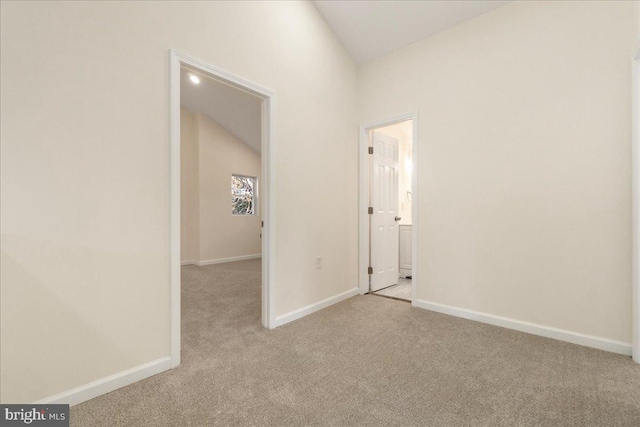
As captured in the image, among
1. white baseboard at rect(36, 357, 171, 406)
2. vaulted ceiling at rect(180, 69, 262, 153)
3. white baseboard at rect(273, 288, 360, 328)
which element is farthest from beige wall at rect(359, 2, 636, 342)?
vaulted ceiling at rect(180, 69, 262, 153)

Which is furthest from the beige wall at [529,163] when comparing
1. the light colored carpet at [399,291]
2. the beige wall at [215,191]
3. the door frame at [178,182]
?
the beige wall at [215,191]

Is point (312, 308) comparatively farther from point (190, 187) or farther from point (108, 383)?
point (190, 187)

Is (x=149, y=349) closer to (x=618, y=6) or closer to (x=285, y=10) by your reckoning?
(x=285, y=10)

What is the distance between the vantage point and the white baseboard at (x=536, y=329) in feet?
7.02

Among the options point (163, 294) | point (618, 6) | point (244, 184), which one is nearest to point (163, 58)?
point (163, 294)

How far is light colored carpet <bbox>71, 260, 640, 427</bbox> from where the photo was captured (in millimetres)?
1456

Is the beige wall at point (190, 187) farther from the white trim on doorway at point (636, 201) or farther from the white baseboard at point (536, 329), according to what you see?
the white trim on doorway at point (636, 201)

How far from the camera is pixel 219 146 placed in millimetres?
6188

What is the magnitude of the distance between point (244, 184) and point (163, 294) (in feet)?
16.8

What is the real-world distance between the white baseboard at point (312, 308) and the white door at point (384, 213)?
0.44m

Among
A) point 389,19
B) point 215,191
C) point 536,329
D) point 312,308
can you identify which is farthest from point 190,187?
point 536,329

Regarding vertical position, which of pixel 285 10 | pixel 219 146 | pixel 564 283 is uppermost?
pixel 285 10

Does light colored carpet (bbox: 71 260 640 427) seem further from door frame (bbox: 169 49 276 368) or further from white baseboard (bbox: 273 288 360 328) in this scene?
door frame (bbox: 169 49 276 368)

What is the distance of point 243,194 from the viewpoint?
6.83 m
